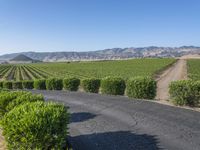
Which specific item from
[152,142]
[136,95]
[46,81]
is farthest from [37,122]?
[46,81]

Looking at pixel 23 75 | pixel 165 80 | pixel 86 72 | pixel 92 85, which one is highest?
pixel 92 85

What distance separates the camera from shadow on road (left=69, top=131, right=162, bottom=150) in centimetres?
909

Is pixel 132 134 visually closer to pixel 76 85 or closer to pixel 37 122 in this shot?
pixel 37 122

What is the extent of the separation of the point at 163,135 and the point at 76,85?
2031cm

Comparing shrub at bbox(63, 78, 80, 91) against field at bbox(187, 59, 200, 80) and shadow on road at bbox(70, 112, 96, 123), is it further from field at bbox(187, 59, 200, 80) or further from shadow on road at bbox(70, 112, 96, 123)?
field at bbox(187, 59, 200, 80)

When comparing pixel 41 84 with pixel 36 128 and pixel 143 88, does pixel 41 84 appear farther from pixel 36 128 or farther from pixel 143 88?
pixel 36 128

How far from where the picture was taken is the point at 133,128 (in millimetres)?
11312

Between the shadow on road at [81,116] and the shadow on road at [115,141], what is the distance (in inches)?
107

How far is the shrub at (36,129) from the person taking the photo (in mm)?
6898

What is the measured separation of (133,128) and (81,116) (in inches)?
134

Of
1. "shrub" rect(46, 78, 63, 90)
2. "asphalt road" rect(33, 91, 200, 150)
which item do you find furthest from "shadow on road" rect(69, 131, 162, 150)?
"shrub" rect(46, 78, 63, 90)

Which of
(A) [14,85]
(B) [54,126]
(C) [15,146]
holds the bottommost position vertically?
(A) [14,85]

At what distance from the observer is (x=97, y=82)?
2697 cm

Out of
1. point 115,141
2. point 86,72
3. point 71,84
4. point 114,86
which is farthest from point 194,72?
point 115,141
